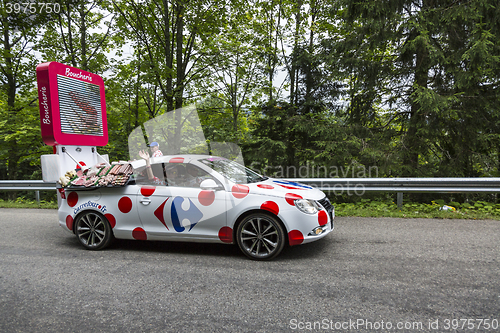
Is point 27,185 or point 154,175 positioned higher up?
point 154,175

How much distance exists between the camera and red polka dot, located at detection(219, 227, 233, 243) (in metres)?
4.51

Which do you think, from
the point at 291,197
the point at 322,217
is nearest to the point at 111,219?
the point at 291,197

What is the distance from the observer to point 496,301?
9.85ft

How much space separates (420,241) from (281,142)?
6.81m

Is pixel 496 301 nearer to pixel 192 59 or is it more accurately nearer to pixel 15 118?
pixel 192 59

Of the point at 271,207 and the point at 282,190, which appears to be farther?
the point at 282,190

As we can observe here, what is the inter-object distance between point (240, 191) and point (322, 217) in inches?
49.2

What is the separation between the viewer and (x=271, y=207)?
14.1ft

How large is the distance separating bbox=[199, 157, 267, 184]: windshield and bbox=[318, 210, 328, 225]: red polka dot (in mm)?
1179

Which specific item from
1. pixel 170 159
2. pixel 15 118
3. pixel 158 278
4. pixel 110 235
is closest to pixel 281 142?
pixel 170 159

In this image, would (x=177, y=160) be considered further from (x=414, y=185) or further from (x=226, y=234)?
(x=414, y=185)

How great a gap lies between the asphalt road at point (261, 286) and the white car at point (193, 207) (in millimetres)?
314

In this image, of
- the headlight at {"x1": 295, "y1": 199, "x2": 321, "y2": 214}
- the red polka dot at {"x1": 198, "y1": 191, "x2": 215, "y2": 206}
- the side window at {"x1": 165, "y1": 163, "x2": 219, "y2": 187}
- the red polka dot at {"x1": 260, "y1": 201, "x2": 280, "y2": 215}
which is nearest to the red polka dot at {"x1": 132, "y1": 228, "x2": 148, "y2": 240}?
the side window at {"x1": 165, "y1": 163, "x2": 219, "y2": 187}

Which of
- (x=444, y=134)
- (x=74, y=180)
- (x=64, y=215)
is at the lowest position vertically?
(x=64, y=215)
